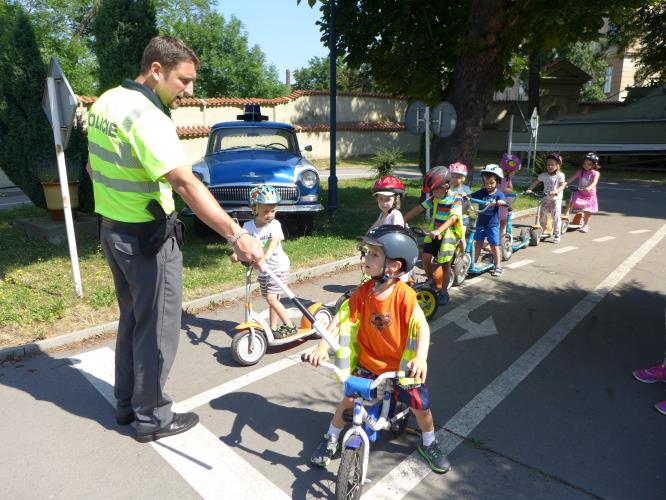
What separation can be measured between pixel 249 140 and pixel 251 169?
1.74 metres

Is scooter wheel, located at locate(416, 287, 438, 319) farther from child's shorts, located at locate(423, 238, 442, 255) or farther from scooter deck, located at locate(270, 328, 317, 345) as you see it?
scooter deck, located at locate(270, 328, 317, 345)

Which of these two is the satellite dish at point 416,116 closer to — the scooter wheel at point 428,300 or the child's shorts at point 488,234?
the child's shorts at point 488,234

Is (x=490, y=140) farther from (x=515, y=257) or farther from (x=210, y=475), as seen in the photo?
(x=210, y=475)

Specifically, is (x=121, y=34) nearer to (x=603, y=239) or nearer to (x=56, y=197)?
(x=56, y=197)

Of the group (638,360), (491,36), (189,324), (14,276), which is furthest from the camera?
(491,36)

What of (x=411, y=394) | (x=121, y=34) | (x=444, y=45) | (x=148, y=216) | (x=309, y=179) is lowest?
(x=411, y=394)

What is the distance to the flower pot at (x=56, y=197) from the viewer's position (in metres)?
8.26

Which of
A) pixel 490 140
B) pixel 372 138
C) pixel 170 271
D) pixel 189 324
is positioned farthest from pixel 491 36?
pixel 490 140

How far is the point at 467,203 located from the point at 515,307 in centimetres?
167

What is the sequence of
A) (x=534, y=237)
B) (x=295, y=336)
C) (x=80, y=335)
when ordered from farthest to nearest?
(x=534, y=237) → (x=80, y=335) → (x=295, y=336)

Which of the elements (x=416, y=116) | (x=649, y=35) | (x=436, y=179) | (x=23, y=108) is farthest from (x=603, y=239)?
(x=649, y=35)

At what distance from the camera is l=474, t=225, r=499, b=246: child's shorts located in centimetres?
716

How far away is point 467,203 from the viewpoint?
22.5ft

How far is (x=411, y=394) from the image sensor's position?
2861mm
